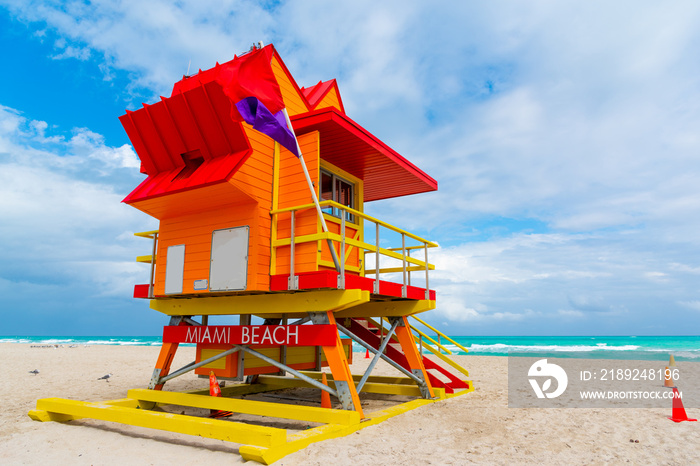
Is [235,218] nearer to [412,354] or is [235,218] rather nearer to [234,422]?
[234,422]

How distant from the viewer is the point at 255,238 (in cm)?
840

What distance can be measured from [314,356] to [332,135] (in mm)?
5894

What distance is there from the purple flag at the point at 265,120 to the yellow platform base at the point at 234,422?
14.6 feet

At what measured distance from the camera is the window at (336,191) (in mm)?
10102

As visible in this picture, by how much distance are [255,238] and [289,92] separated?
364 cm

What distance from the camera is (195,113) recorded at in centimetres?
883

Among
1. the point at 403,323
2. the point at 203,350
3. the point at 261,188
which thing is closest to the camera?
the point at 261,188

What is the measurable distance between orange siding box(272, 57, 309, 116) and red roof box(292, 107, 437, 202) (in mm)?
1158

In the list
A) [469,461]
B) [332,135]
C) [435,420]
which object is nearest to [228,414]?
[435,420]

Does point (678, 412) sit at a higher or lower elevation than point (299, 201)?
lower

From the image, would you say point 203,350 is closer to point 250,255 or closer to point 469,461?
point 250,255

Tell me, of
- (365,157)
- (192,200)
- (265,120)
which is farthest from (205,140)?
(365,157)

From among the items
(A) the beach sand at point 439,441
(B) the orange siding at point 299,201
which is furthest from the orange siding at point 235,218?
(A) the beach sand at point 439,441

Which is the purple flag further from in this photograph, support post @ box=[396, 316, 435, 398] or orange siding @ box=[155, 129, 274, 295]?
support post @ box=[396, 316, 435, 398]
